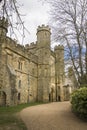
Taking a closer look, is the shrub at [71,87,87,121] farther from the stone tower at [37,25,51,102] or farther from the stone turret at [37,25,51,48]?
the stone turret at [37,25,51,48]

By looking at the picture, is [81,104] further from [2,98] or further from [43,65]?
[43,65]

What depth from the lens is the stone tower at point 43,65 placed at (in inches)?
1396

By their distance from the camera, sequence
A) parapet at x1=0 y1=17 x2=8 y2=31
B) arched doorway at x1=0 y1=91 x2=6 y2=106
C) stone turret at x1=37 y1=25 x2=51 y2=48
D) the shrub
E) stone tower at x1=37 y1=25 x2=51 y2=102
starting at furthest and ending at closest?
stone turret at x1=37 y1=25 x2=51 y2=48 < stone tower at x1=37 y1=25 x2=51 y2=102 < arched doorway at x1=0 y1=91 x2=6 y2=106 < the shrub < parapet at x1=0 y1=17 x2=8 y2=31

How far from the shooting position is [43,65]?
36.8 m

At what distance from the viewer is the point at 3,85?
24641mm

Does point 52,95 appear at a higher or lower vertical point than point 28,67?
lower

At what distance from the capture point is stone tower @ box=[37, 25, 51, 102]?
3547 cm

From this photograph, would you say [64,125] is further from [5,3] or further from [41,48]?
[41,48]

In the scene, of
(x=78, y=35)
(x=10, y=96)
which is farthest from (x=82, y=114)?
(x=10, y=96)

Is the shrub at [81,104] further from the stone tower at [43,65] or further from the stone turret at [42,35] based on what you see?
the stone turret at [42,35]

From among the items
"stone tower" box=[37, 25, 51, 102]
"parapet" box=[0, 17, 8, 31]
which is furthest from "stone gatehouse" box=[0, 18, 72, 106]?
"parapet" box=[0, 17, 8, 31]

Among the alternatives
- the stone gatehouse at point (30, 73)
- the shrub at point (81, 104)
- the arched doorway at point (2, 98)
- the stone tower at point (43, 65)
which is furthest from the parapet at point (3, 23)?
the stone tower at point (43, 65)

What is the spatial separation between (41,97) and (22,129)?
23.9 m

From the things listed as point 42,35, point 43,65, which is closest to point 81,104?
point 43,65
